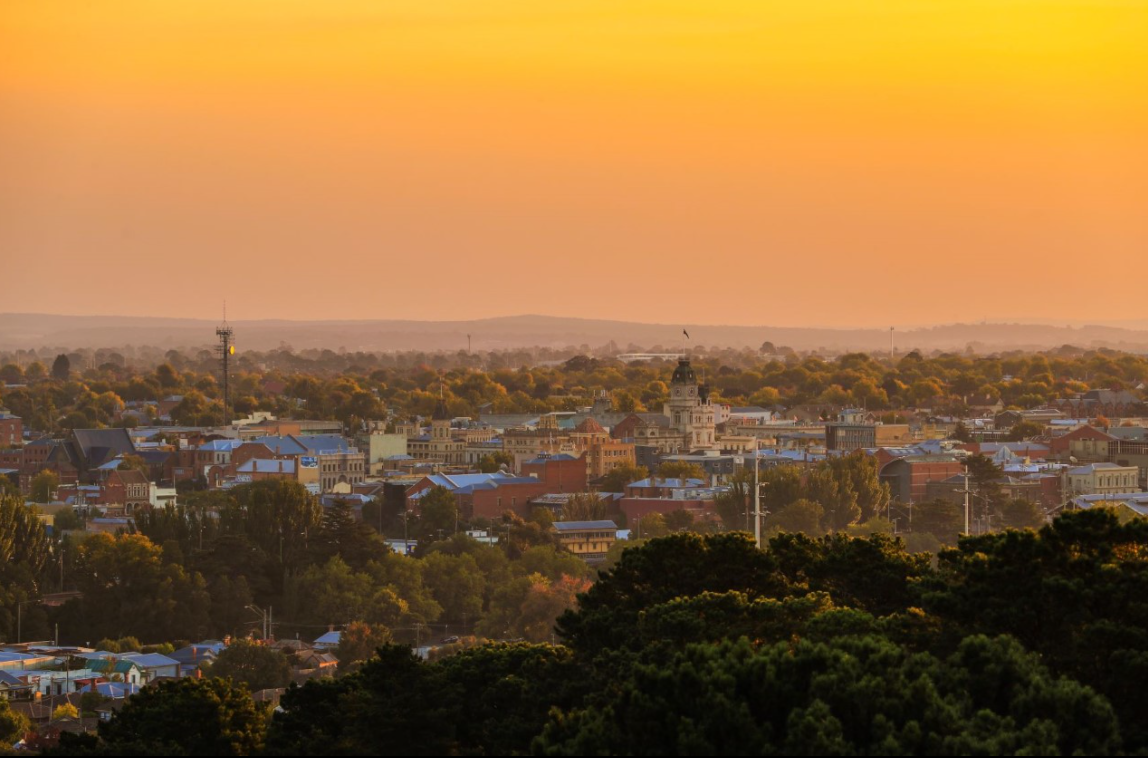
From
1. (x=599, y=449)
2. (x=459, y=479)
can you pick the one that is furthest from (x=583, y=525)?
(x=599, y=449)

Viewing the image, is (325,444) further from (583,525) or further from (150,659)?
(150,659)

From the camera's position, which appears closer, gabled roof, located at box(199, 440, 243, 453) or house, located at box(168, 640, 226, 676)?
house, located at box(168, 640, 226, 676)

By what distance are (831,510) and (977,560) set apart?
5705cm

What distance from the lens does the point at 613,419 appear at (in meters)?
126

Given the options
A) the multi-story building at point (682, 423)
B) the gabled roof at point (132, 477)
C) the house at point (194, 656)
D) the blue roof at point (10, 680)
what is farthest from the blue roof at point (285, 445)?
the blue roof at point (10, 680)

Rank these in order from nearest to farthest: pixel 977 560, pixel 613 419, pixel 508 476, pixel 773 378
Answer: pixel 977 560, pixel 508 476, pixel 613 419, pixel 773 378

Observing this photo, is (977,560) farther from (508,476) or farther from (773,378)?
(773,378)

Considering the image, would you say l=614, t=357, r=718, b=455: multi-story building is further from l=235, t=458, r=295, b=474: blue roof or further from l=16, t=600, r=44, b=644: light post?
l=16, t=600, r=44, b=644: light post

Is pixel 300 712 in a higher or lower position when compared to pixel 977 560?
lower

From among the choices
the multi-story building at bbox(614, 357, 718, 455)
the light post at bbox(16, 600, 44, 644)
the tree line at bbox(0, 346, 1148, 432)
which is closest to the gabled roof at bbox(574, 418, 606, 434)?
the multi-story building at bbox(614, 357, 718, 455)

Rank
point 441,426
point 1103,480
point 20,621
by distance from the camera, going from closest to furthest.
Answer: point 20,621, point 1103,480, point 441,426

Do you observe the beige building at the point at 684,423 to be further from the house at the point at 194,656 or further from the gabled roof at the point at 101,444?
the house at the point at 194,656

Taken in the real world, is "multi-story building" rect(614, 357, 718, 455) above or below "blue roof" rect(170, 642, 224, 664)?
above

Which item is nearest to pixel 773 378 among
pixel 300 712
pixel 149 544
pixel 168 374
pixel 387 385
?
pixel 387 385
